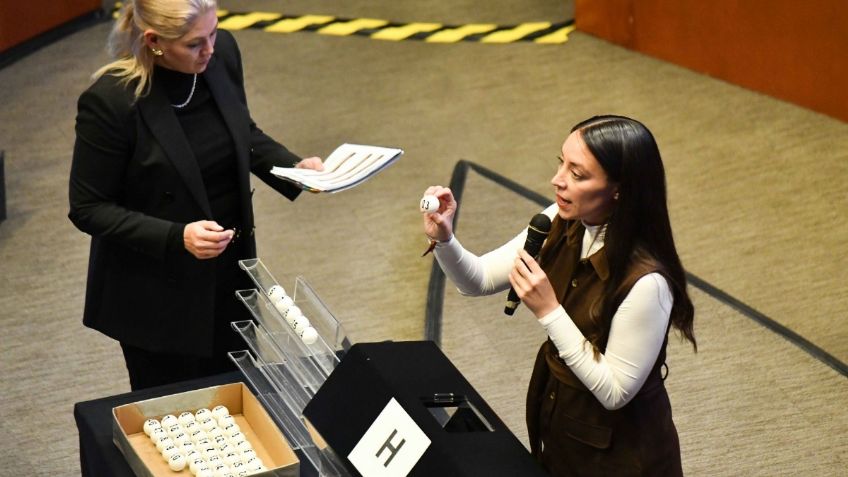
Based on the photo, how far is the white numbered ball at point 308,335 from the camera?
3090mm

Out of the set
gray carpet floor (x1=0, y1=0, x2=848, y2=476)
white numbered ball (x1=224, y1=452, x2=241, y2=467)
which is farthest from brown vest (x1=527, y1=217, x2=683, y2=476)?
gray carpet floor (x1=0, y1=0, x2=848, y2=476)

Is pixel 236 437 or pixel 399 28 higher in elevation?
pixel 236 437

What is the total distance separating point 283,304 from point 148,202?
61 cm

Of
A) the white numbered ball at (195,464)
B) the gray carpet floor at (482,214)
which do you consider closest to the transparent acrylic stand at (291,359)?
the white numbered ball at (195,464)

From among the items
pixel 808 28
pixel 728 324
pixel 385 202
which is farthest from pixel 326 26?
pixel 728 324

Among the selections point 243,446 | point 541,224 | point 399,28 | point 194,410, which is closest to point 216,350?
point 194,410

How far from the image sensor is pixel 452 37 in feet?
29.9

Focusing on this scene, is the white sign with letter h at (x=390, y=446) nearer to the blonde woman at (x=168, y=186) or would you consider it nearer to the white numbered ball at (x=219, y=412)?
the white numbered ball at (x=219, y=412)

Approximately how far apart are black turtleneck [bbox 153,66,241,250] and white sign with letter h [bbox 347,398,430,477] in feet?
3.04

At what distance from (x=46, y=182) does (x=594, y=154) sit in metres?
4.75

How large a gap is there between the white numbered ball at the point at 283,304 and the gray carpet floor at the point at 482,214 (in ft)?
6.17

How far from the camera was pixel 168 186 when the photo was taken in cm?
349

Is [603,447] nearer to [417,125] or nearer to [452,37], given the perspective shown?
[417,125]

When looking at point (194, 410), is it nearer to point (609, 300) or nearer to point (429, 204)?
point (429, 204)
